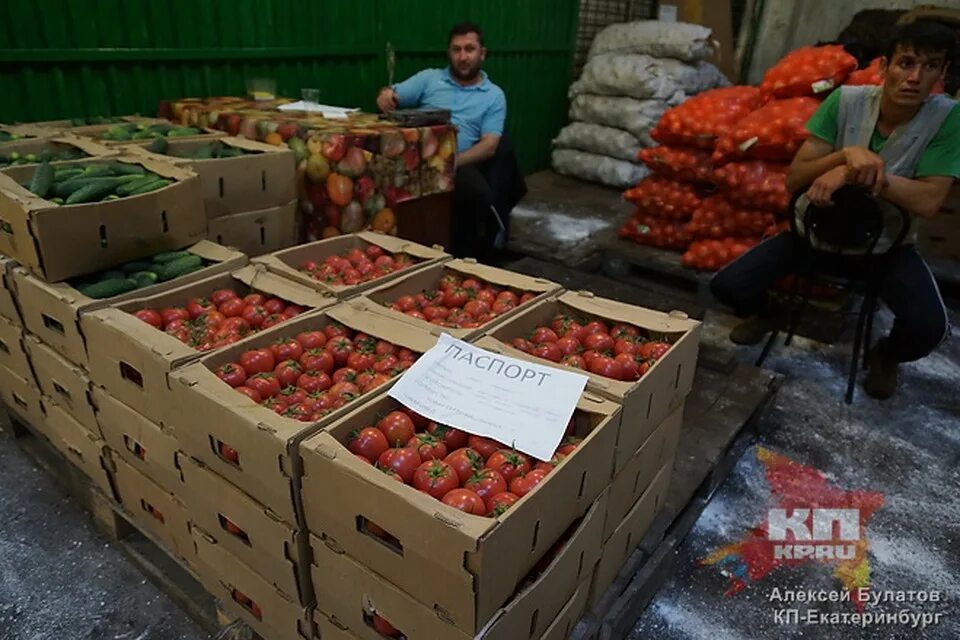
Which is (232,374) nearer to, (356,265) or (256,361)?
(256,361)

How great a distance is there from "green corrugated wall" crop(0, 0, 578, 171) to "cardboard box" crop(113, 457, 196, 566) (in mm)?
1949

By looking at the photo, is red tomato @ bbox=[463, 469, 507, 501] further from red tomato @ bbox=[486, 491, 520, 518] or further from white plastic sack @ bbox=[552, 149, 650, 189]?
white plastic sack @ bbox=[552, 149, 650, 189]

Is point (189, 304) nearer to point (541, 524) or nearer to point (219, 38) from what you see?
point (541, 524)

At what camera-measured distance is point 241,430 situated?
4.09 feet

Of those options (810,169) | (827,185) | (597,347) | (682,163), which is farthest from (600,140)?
(597,347)

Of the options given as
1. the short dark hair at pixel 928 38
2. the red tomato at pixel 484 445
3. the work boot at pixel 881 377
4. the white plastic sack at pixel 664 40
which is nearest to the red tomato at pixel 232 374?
the red tomato at pixel 484 445

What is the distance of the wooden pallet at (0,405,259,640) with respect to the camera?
1.63 metres

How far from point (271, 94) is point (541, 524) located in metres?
3.15

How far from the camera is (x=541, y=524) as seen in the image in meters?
1.15

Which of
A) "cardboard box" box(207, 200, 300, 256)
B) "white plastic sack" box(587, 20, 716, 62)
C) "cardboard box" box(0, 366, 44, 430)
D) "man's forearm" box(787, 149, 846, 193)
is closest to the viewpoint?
"cardboard box" box(0, 366, 44, 430)

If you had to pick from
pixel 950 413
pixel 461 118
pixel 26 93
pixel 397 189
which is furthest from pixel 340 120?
pixel 950 413

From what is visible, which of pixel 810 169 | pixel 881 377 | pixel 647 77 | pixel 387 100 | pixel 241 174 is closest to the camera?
pixel 241 174

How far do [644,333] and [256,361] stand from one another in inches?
39.0

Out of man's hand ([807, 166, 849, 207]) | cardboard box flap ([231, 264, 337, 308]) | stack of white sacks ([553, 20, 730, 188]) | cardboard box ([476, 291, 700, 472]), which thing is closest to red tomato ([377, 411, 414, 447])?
cardboard box ([476, 291, 700, 472])
